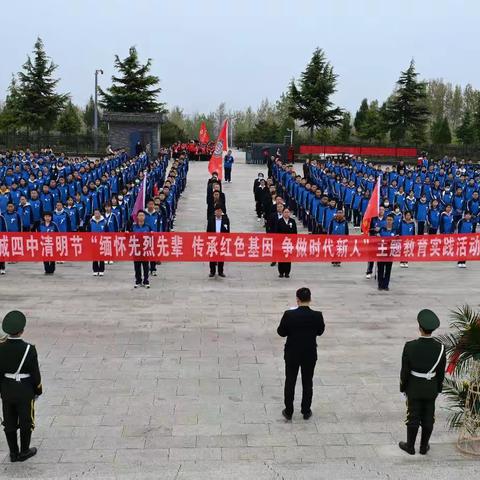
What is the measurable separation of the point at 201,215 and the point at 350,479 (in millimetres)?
16625

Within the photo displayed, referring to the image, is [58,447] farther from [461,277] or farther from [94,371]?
[461,277]

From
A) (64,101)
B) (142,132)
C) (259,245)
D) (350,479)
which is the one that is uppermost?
(64,101)

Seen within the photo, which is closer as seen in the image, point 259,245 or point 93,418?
point 93,418

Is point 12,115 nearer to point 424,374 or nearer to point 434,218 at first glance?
point 434,218

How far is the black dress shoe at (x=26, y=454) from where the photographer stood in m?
5.82

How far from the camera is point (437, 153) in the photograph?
50875 mm

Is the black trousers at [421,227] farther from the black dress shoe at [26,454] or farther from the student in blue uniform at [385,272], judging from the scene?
the black dress shoe at [26,454]

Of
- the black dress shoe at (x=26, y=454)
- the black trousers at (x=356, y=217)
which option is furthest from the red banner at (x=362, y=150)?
the black dress shoe at (x=26, y=454)

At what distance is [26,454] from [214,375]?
2857 millimetres

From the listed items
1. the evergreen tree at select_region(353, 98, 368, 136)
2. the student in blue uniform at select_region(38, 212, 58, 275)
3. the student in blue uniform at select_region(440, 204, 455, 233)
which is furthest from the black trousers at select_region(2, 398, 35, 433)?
the evergreen tree at select_region(353, 98, 368, 136)

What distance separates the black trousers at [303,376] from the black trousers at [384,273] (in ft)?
20.5

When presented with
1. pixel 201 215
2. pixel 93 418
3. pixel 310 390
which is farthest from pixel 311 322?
pixel 201 215

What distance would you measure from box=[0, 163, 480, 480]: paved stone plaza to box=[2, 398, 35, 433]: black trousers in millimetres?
383

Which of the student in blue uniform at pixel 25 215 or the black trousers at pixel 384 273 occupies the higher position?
the student in blue uniform at pixel 25 215
